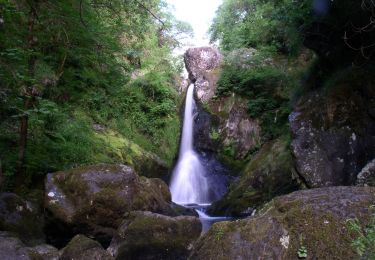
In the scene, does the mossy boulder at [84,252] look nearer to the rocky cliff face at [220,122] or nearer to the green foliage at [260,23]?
the green foliage at [260,23]

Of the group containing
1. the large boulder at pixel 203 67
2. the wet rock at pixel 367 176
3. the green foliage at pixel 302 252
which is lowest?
the green foliage at pixel 302 252

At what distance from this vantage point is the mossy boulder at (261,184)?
8.84 m

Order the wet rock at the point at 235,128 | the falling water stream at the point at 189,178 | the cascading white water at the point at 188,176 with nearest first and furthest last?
the falling water stream at the point at 189,178 → the cascading white water at the point at 188,176 → the wet rock at the point at 235,128

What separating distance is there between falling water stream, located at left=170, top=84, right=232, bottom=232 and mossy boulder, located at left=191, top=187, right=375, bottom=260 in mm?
7744

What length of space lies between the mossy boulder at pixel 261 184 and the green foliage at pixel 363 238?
19.2ft

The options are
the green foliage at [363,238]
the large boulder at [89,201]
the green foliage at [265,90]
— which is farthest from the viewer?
the green foliage at [265,90]

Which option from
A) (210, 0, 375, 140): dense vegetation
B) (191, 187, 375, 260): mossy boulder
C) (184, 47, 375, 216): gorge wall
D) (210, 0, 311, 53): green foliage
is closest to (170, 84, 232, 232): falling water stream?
(184, 47, 375, 216): gorge wall

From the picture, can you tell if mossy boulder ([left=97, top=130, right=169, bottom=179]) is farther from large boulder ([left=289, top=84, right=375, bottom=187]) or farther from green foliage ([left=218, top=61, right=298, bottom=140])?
large boulder ([left=289, top=84, right=375, bottom=187])

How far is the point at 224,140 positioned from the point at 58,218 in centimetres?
861

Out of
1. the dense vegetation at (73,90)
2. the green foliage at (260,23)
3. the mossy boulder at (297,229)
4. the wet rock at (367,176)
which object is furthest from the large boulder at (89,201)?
the green foliage at (260,23)

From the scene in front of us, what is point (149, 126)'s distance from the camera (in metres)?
15.1

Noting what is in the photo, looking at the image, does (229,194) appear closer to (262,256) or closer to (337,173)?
(337,173)

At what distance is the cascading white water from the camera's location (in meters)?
12.7

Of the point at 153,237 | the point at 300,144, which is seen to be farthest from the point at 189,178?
the point at 153,237
